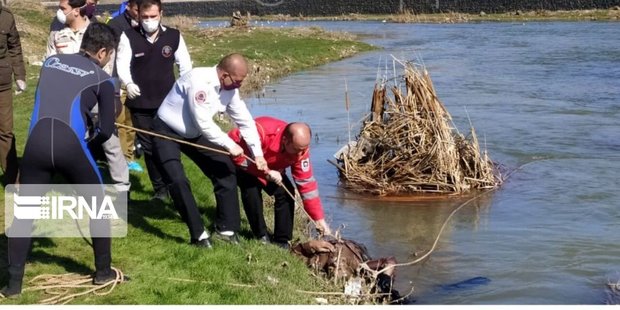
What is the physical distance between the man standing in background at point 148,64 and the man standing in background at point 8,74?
124 cm

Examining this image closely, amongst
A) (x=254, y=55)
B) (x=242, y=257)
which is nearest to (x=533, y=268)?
(x=242, y=257)

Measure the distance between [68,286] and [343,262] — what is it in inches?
98.6

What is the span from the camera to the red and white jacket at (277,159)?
7.65m

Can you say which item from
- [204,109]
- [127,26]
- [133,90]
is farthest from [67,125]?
[127,26]

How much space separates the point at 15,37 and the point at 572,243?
6455 mm

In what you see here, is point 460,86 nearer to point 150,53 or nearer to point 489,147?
point 489,147

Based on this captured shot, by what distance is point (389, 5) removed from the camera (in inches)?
3191

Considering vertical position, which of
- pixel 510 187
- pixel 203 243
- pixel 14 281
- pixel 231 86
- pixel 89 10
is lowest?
pixel 510 187

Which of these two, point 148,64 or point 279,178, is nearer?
point 279,178

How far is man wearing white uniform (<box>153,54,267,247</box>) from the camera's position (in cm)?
716

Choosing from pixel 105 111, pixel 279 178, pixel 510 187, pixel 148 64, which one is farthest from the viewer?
pixel 510 187

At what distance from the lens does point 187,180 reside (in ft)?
24.8

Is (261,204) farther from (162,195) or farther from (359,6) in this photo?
(359,6)

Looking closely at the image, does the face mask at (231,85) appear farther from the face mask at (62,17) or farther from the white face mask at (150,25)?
the face mask at (62,17)
